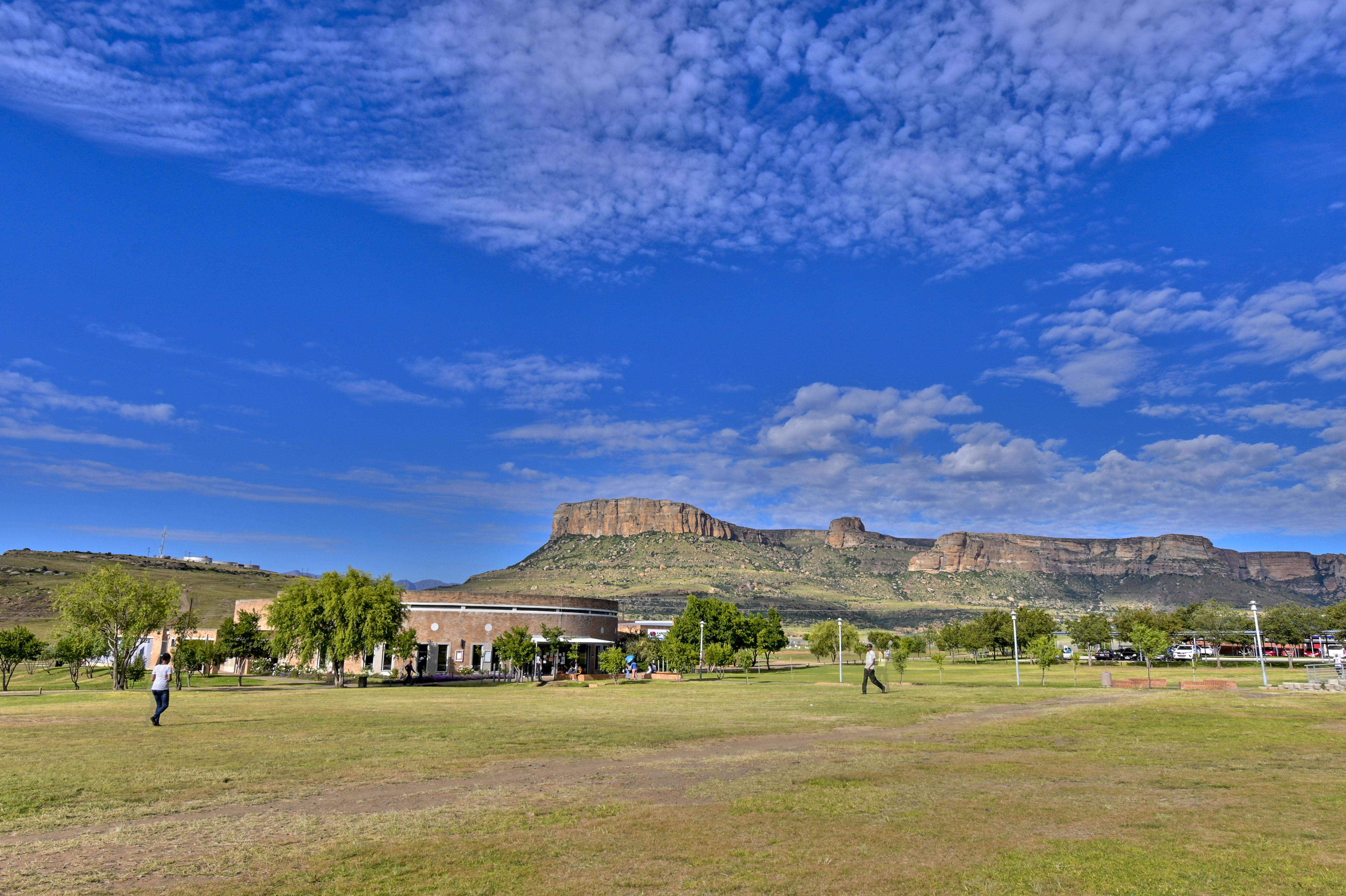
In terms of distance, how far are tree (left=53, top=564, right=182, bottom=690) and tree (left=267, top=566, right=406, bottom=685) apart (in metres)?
7.27

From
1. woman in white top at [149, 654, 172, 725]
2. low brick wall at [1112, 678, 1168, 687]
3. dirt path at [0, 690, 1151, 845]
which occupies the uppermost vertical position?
woman in white top at [149, 654, 172, 725]

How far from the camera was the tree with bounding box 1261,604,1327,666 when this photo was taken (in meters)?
87.6

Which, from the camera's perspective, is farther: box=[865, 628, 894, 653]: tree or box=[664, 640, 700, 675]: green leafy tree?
box=[865, 628, 894, 653]: tree

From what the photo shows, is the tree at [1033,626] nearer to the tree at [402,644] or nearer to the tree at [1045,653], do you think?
the tree at [1045,653]

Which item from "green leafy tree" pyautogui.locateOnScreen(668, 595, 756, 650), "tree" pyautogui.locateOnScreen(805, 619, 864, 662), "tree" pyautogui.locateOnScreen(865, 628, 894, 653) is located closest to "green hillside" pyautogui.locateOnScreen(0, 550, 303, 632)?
"green leafy tree" pyautogui.locateOnScreen(668, 595, 756, 650)

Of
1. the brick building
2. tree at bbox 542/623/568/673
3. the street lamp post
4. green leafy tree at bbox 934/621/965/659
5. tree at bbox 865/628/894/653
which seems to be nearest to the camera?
the street lamp post

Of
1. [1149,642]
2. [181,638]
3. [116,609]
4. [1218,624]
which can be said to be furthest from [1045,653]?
[181,638]

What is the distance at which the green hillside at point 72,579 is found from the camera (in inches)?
4628

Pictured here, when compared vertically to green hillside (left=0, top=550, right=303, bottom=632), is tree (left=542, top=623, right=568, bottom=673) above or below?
below

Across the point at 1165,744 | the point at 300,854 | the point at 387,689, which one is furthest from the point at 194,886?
the point at 387,689

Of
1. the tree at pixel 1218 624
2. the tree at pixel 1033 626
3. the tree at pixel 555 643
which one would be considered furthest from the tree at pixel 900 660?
the tree at pixel 1218 624

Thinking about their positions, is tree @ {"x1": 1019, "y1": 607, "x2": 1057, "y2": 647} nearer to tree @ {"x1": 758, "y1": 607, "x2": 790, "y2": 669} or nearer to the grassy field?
tree @ {"x1": 758, "y1": 607, "x2": 790, "y2": 669}

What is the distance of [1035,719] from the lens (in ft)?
85.7

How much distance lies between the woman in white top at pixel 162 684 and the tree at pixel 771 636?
59.8 meters
